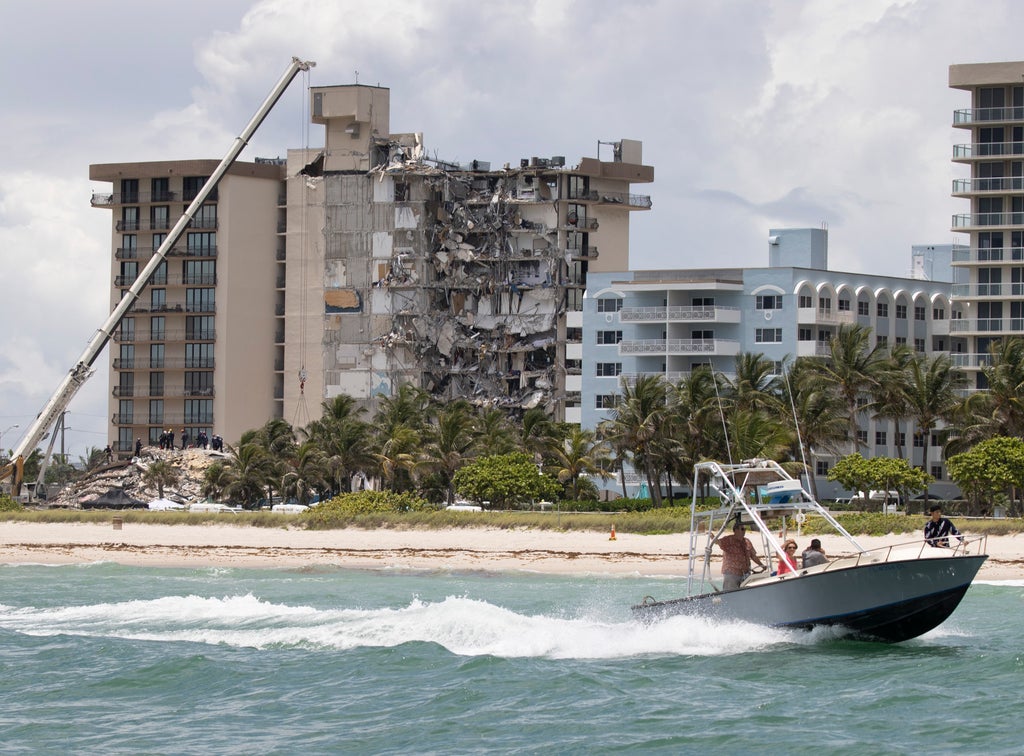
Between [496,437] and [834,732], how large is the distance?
59.0 m

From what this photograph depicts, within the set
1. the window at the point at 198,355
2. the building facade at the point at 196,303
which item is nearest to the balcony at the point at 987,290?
the building facade at the point at 196,303

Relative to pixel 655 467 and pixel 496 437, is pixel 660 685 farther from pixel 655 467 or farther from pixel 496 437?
pixel 496 437

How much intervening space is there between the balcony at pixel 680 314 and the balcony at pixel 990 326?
13.0 metres

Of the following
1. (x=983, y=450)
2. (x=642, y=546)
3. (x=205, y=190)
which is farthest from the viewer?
(x=205, y=190)

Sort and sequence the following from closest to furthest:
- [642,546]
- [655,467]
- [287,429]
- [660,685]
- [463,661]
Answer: [660,685], [463,661], [642,546], [655,467], [287,429]

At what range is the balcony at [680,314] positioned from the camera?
308 feet

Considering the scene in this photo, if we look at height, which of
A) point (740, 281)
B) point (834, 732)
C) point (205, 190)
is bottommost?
point (834, 732)

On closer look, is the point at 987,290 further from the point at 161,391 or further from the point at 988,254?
the point at 161,391

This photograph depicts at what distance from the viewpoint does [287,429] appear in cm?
9200

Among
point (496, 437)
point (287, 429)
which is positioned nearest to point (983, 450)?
point (496, 437)

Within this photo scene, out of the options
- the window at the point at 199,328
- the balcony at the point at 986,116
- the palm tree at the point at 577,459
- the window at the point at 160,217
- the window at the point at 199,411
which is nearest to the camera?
the palm tree at the point at 577,459

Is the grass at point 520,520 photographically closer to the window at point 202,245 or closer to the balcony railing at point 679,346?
the balcony railing at point 679,346

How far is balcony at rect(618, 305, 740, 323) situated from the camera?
308 feet

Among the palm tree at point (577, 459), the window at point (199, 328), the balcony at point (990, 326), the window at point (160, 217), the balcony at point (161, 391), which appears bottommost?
the palm tree at point (577, 459)
